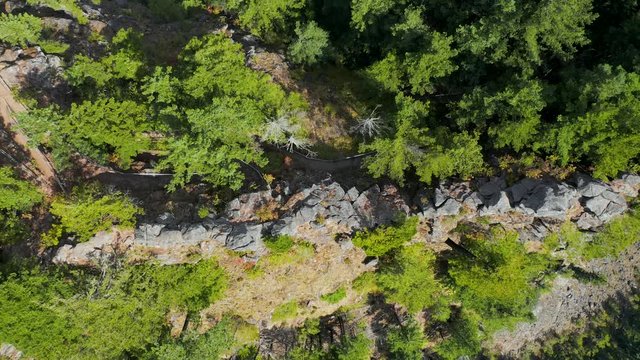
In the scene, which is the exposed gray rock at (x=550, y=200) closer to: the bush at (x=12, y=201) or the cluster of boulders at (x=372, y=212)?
the cluster of boulders at (x=372, y=212)

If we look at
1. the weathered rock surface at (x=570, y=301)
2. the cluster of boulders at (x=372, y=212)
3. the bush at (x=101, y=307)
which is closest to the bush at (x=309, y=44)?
the cluster of boulders at (x=372, y=212)

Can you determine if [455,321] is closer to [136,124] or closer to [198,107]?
[198,107]

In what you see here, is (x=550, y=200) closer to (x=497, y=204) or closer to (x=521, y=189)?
(x=521, y=189)

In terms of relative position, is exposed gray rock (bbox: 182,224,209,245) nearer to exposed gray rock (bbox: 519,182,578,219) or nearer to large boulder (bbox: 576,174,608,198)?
exposed gray rock (bbox: 519,182,578,219)

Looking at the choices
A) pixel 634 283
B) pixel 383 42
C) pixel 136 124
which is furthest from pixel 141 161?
pixel 634 283

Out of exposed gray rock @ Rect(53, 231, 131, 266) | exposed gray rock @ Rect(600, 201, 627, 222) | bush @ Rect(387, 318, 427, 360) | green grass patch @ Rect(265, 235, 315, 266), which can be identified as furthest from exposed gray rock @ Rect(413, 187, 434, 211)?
exposed gray rock @ Rect(53, 231, 131, 266)
